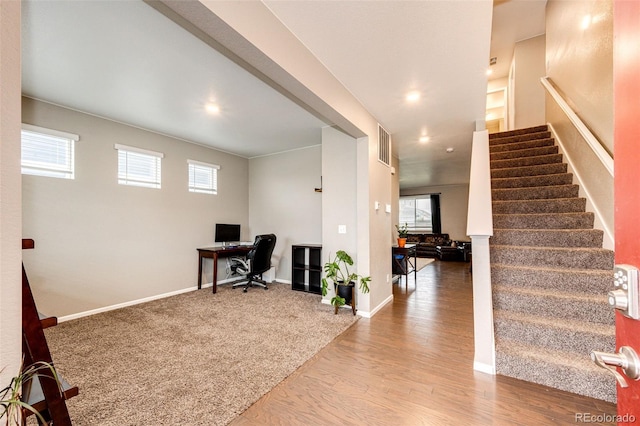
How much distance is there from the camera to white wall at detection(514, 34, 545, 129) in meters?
5.25

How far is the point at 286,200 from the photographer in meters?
5.34

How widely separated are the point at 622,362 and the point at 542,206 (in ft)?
10.7

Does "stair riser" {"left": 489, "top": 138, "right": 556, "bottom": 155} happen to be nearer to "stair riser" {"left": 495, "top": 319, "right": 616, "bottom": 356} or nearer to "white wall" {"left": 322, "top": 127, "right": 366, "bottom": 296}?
"white wall" {"left": 322, "top": 127, "right": 366, "bottom": 296}

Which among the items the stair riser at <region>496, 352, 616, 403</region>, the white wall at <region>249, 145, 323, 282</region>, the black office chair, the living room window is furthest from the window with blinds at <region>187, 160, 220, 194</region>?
the living room window

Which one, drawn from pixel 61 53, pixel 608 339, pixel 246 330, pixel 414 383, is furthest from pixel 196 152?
pixel 608 339

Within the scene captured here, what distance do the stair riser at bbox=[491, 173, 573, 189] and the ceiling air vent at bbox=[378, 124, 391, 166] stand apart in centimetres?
156

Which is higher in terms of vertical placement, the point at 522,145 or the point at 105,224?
the point at 522,145

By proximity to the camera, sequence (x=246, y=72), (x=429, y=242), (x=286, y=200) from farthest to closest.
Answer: (x=429, y=242) → (x=286, y=200) → (x=246, y=72)

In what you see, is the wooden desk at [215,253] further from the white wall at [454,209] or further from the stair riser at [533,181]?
the white wall at [454,209]

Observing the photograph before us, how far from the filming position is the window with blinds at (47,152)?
3.05 meters

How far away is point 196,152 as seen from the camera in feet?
15.9

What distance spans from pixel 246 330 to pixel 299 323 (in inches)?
24.4

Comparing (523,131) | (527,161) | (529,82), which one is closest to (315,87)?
(527,161)

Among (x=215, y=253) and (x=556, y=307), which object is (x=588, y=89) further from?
(x=215, y=253)
